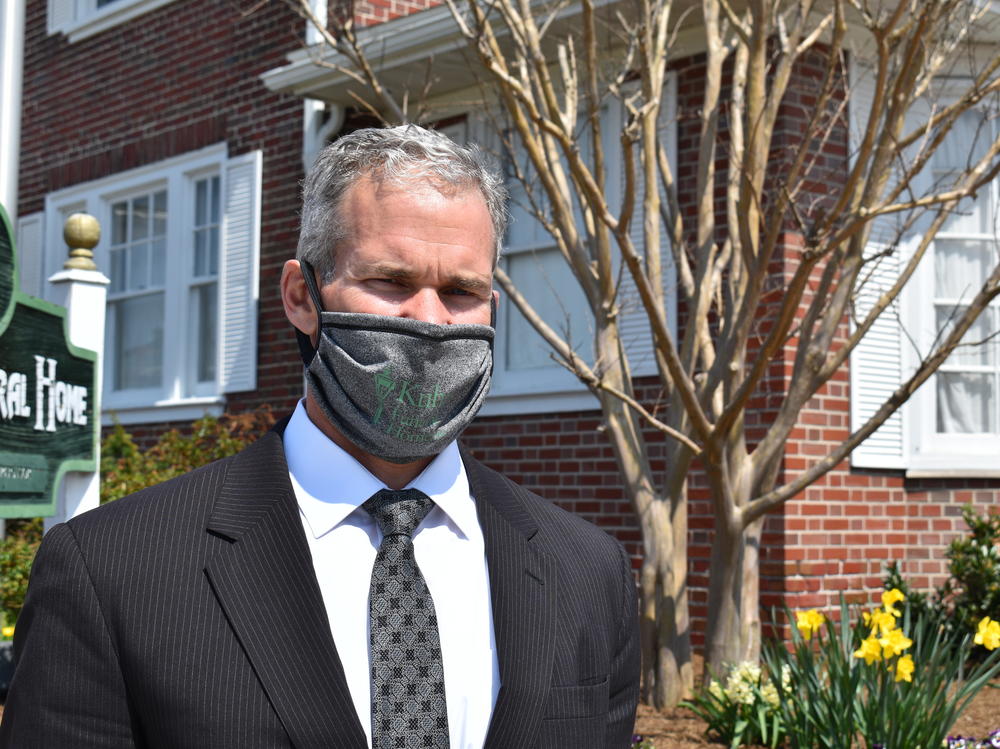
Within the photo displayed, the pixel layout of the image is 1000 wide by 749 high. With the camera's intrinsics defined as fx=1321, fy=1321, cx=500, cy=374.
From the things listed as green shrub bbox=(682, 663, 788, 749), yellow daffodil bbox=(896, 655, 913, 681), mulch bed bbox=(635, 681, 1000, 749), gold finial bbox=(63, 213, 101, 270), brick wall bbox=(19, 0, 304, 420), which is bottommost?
mulch bed bbox=(635, 681, 1000, 749)

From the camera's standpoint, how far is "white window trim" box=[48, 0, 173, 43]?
11344 millimetres

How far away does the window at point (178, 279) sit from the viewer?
10156mm

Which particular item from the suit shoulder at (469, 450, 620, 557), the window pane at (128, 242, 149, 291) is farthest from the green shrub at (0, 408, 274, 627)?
the suit shoulder at (469, 450, 620, 557)

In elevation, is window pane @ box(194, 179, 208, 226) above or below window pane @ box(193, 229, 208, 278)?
above

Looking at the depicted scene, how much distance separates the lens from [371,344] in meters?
2.04

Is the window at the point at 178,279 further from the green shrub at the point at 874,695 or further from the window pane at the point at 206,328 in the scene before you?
the green shrub at the point at 874,695

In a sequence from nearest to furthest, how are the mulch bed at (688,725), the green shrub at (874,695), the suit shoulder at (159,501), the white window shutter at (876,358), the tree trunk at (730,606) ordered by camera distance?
the suit shoulder at (159,501) → the green shrub at (874,695) → the mulch bed at (688,725) → the tree trunk at (730,606) → the white window shutter at (876,358)

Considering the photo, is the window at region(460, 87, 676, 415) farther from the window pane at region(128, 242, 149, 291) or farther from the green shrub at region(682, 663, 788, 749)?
the window pane at region(128, 242, 149, 291)

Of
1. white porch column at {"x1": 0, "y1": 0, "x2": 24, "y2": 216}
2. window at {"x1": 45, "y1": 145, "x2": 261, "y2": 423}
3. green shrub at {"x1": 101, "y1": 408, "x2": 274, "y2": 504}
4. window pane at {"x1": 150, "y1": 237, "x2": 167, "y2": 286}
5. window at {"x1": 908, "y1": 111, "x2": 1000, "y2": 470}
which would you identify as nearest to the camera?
white porch column at {"x1": 0, "y1": 0, "x2": 24, "y2": 216}

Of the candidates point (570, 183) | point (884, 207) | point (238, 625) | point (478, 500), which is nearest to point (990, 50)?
point (570, 183)

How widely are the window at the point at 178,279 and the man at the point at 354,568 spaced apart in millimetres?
7981

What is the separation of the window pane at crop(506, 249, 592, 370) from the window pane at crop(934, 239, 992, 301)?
215cm

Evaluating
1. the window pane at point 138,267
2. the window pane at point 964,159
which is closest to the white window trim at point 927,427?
the window pane at point 964,159

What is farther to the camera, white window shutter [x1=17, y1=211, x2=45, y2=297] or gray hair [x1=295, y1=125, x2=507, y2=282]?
white window shutter [x1=17, y1=211, x2=45, y2=297]
